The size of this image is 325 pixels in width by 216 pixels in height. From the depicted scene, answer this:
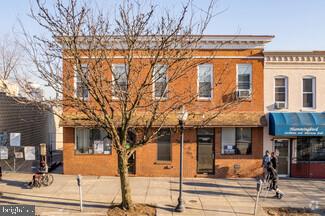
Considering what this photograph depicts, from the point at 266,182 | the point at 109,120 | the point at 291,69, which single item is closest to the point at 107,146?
the point at 109,120

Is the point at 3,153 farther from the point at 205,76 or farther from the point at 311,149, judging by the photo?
the point at 311,149

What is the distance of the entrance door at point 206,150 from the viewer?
56.9 feet

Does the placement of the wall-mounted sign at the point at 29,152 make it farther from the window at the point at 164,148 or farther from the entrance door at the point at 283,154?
the entrance door at the point at 283,154

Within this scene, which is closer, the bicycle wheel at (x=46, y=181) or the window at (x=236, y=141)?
the bicycle wheel at (x=46, y=181)

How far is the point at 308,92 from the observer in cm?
1736

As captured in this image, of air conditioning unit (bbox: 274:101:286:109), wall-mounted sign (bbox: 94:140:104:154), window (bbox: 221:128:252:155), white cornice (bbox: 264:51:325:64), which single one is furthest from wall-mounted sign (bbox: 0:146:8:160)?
white cornice (bbox: 264:51:325:64)

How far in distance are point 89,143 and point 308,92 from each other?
40.4 ft

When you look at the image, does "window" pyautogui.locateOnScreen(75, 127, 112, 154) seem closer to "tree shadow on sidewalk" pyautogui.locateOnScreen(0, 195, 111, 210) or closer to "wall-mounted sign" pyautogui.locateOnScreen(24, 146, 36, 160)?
"wall-mounted sign" pyautogui.locateOnScreen(24, 146, 36, 160)

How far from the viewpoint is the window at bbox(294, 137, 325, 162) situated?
687 inches

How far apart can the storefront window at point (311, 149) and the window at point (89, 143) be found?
10.4 meters

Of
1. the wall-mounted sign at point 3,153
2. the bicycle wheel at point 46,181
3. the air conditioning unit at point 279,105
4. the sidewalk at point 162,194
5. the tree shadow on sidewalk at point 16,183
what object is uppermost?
the air conditioning unit at point 279,105

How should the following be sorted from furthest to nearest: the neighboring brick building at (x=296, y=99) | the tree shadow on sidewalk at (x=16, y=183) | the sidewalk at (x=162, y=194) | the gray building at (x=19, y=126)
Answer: the gray building at (x=19, y=126) < the neighboring brick building at (x=296, y=99) < the tree shadow on sidewalk at (x=16, y=183) < the sidewalk at (x=162, y=194)

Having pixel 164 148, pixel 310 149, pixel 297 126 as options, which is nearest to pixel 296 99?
pixel 297 126

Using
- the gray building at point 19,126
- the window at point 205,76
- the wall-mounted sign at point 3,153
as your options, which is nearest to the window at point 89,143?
the gray building at point 19,126
